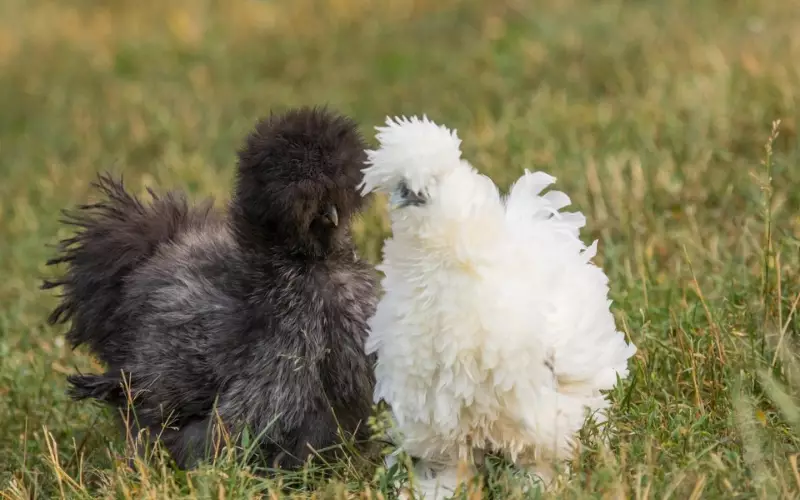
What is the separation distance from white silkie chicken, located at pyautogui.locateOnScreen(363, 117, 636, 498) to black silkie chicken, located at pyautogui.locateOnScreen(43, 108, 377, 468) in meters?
0.44

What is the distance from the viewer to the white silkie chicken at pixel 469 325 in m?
3.72

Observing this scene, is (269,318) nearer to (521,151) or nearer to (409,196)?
(409,196)

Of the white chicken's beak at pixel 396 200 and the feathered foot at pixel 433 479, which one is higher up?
the white chicken's beak at pixel 396 200

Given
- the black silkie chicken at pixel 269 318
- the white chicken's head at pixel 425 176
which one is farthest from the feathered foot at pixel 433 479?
the white chicken's head at pixel 425 176

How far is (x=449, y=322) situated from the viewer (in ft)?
12.2

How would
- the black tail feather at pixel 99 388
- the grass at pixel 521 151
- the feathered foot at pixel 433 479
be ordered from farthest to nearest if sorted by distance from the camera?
the black tail feather at pixel 99 388
the grass at pixel 521 151
the feathered foot at pixel 433 479

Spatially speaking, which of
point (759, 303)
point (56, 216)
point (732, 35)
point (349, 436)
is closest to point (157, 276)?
point (349, 436)

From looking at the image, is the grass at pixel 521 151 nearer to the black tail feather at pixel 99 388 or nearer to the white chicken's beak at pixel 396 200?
the black tail feather at pixel 99 388

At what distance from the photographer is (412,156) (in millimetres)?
3713

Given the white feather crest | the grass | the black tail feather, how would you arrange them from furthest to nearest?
the black tail feather → the grass → the white feather crest

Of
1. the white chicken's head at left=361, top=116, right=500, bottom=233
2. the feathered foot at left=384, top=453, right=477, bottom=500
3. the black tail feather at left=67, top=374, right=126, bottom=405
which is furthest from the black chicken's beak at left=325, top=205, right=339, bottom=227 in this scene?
the black tail feather at left=67, top=374, right=126, bottom=405

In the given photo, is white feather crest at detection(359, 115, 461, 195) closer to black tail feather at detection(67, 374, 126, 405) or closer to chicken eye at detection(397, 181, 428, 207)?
chicken eye at detection(397, 181, 428, 207)

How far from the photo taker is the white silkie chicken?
3723 mm

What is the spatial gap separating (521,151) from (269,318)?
3.72 metres
